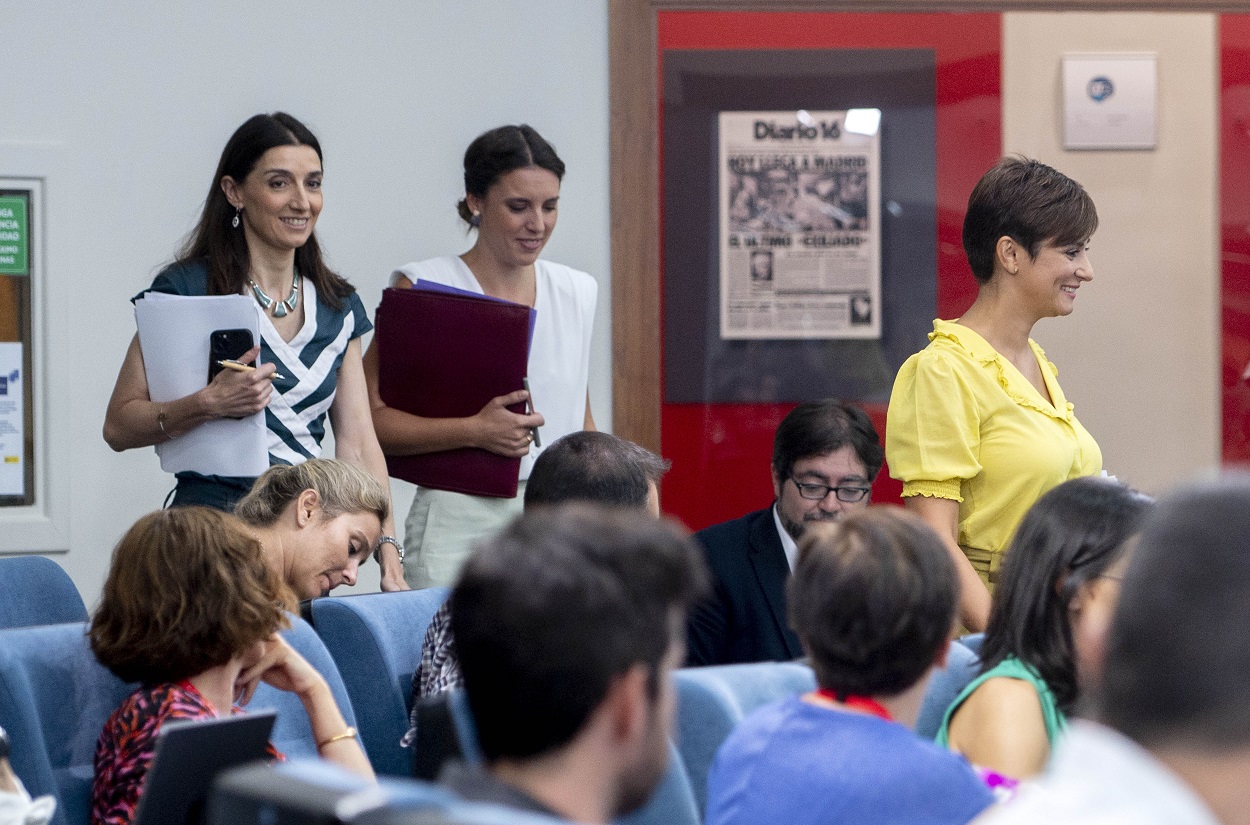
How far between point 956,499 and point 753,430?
1.92m

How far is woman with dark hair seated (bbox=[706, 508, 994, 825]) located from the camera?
61.8 inches

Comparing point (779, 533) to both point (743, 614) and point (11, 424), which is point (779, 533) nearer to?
point (743, 614)

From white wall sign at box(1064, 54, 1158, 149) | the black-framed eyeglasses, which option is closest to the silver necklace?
the black-framed eyeglasses

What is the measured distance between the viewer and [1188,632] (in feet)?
3.01

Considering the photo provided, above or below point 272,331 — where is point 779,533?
below

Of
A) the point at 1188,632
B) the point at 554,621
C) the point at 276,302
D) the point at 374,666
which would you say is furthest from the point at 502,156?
the point at 1188,632

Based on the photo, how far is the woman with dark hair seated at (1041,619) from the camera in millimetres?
1979

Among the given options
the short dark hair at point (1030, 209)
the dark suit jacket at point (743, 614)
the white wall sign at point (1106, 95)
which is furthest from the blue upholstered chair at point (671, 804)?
the white wall sign at point (1106, 95)

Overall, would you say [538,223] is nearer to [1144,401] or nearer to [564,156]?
[564,156]

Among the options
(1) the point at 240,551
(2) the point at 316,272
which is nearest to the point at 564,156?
(2) the point at 316,272

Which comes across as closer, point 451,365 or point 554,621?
point 554,621

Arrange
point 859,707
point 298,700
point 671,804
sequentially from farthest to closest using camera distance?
point 298,700 < point 671,804 < point 859,707

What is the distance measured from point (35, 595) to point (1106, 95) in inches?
132

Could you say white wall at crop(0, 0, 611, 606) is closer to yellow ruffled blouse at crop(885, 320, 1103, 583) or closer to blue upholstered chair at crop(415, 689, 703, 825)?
yellow ruffled blouse at crop(885, 320, 1103, 583)
